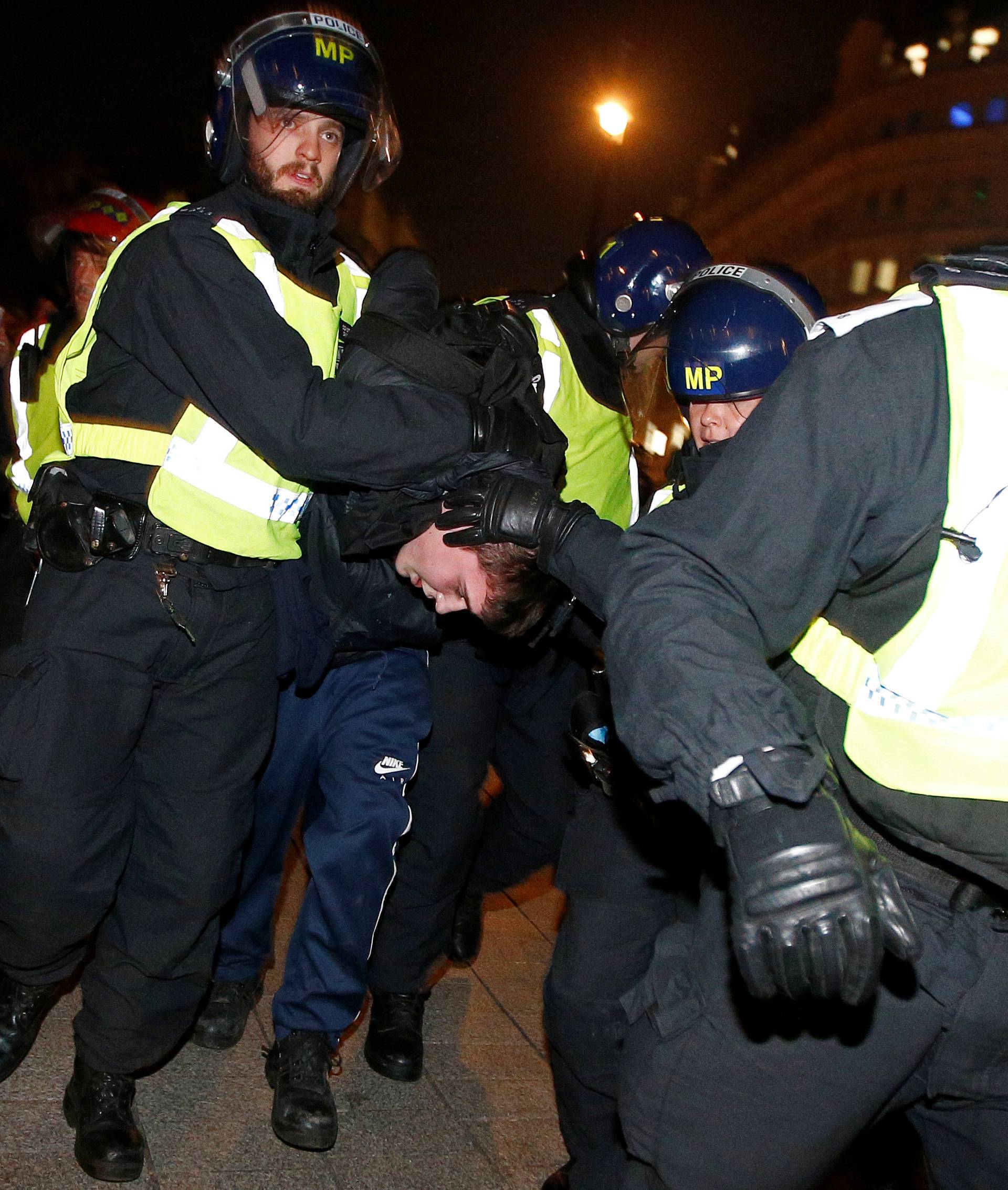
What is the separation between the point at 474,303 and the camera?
314 cm

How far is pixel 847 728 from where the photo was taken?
5.57 feet

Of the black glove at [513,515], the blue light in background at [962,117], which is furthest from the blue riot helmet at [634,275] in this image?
the blue light in background at [962,117]

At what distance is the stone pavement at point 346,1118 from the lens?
261cm

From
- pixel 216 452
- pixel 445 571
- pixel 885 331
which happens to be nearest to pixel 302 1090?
pixel 445 571

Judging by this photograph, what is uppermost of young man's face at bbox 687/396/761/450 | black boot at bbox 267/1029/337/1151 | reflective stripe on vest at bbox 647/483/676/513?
young man's face at bbox 687/396/761/450

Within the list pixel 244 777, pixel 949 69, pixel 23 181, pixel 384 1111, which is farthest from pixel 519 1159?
pixel 949 69

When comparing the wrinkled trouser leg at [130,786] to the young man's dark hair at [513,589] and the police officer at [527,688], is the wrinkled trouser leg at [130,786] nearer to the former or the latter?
the young man's dark hair at [513,589]

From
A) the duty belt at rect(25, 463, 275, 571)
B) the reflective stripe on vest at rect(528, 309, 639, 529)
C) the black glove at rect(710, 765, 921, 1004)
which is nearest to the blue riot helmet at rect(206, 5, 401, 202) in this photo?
the reflective stripe on vest at rect(528, 309, 639, 529)

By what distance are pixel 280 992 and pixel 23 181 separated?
5.00 m

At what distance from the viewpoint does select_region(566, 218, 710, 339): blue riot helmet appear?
350cm

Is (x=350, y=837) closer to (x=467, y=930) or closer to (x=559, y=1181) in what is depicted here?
(x=559, y=1181)

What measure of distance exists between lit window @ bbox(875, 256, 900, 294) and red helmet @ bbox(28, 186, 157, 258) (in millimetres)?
50872

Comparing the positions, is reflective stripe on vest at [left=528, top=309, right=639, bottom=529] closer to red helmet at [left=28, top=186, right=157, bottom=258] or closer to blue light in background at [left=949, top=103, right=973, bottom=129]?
red helmet at [left=28, top=186, right=157, bottom=258]

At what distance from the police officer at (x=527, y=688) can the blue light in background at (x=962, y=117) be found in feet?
175
